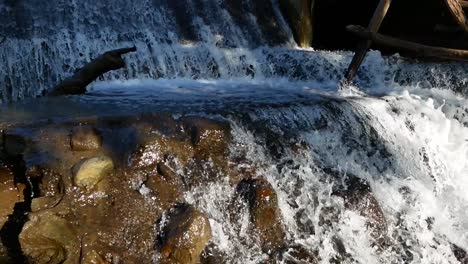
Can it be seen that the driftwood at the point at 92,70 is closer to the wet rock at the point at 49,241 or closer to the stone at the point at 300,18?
the wet rock at the point at 49,241

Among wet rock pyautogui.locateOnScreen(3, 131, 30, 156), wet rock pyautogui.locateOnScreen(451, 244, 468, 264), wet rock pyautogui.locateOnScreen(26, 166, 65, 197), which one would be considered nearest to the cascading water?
wet rock pyautogui.locateOnScreen(451, 244, 468, 264)

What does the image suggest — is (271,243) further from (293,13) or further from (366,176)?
(293,13)

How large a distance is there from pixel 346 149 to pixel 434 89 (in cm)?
282

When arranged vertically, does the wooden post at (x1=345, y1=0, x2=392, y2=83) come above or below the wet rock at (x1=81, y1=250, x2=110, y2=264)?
above

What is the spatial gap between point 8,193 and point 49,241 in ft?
1.54

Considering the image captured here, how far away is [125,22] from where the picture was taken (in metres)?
7.70

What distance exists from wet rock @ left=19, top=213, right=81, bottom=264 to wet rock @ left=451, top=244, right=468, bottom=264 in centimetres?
285

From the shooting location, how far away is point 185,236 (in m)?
3.17

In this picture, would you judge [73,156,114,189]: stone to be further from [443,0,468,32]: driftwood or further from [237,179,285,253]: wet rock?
[443,0,468,32]: driftwood

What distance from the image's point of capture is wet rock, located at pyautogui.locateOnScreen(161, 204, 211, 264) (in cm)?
316

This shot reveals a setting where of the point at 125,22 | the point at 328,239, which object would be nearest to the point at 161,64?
the point at 125,22

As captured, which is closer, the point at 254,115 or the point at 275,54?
the point at 254,115

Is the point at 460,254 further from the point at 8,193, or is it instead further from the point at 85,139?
the point at 8,193

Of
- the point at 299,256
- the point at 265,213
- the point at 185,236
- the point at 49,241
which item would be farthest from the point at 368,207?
the point at 49,241
